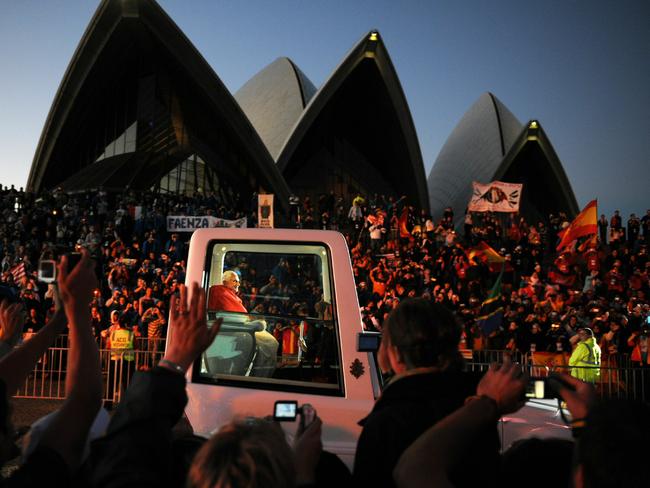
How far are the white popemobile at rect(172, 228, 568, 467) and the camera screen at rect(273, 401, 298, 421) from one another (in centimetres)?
128

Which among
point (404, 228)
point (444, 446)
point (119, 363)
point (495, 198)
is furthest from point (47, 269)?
point (495, 198)

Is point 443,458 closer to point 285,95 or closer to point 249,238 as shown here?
point 249,238

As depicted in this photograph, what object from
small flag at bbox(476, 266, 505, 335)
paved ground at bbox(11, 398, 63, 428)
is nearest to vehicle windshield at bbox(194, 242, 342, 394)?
paved ground at bbox(11, 398, 63, 428)

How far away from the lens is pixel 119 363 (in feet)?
30.7

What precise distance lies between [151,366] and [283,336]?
442cm

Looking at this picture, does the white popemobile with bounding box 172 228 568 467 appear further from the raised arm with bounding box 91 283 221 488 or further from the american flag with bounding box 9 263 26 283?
the american flag with bounding box 9 263 26 283

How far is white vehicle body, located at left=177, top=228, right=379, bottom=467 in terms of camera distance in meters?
3.12

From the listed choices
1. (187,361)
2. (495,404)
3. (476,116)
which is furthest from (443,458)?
(476,116)

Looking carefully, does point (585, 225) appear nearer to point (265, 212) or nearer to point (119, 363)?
point (119, 363)

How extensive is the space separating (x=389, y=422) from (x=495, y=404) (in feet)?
1.03

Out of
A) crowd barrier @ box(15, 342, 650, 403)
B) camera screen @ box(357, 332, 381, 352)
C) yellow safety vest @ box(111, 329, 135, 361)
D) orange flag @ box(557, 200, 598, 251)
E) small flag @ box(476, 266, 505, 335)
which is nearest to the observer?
camera screen @ box(357, 332, 381, 352)

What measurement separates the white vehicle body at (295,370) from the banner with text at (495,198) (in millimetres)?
22027

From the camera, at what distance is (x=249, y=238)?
3430mm

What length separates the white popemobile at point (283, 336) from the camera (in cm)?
318
